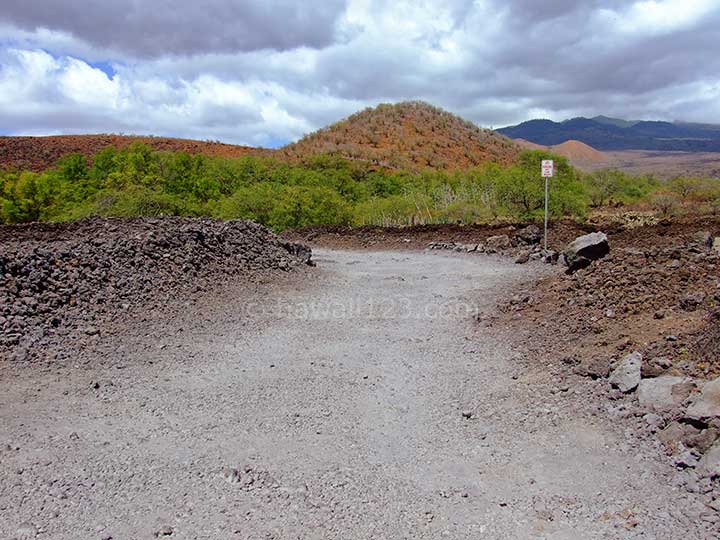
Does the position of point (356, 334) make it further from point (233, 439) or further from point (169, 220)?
point (169, 220)

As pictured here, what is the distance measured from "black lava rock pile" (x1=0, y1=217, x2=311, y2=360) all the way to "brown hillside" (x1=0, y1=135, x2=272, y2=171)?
34.6m

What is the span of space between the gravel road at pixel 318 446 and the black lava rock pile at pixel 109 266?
28.5 inches

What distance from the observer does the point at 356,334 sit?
7238 millimetres

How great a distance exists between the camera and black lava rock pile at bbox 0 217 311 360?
657cm

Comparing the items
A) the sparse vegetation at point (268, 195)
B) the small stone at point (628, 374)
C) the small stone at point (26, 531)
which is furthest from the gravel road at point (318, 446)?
the sparse vegetation at point (268, 195)

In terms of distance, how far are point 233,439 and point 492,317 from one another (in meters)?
4.36

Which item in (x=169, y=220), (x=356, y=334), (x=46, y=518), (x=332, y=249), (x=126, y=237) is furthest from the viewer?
(x=332, y=249)

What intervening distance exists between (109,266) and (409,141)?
141 feet

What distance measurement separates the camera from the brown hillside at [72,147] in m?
42.5

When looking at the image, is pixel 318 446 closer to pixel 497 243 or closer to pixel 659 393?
pixel 659 393

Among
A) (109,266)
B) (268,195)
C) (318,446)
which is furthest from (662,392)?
(268,195)

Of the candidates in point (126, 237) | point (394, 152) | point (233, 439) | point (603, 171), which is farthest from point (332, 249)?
point (394, 152)

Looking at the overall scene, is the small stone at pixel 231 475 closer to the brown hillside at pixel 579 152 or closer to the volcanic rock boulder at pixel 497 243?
the volcanic rock boulder at pixel 497 243

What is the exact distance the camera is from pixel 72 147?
4541cm
